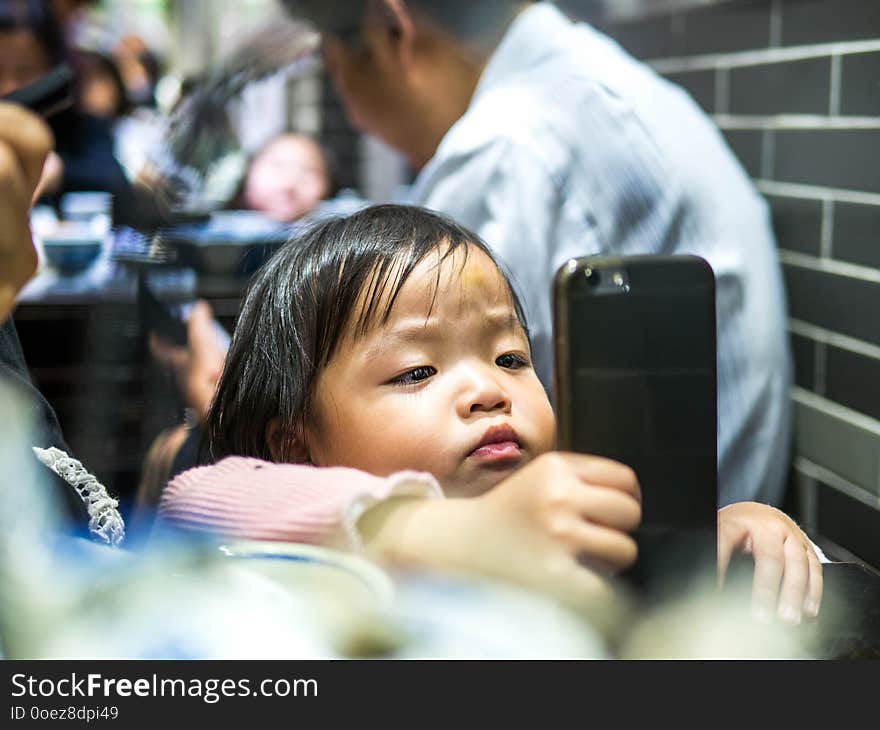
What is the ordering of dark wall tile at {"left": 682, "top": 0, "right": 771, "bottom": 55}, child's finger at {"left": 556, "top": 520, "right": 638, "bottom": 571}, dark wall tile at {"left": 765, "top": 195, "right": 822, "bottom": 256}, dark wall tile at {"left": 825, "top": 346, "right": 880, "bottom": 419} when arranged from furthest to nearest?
dark wall tile at {"left": 682, "top": 0, "right": 771, "bottom": 55} < dark wall tile at {"left": 765, "top": 195, "right": 822, "bottom": 256} < dark wall tile at {"left": 825, "top": 346, "right": 880, "bottom": 419} < child's finger at {"left": 556, "top": 520, "right": 638, "bottom": 571}

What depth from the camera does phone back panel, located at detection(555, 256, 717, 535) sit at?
1.35 ft

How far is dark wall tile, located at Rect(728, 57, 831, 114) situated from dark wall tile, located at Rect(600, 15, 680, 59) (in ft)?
0.25

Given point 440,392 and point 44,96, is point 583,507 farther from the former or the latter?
point 44,96

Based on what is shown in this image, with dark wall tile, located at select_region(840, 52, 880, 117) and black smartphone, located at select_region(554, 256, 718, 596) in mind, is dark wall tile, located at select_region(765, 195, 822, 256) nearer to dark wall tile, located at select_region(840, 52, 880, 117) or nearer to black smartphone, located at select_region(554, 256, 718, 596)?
dark wall tile, located at select_region(840, 52, 880, 117)

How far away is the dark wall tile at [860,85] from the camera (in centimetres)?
69

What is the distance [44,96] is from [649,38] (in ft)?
2.42

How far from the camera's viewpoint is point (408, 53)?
0.83 m

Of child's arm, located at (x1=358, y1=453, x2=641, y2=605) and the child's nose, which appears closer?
child's arm, located at (x1=358, y1=453, x2=641, y2=605)

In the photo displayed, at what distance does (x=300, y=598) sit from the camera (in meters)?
0.45

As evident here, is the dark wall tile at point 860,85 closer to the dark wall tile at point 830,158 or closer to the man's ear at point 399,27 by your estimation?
the dark wall tile at point 830,158

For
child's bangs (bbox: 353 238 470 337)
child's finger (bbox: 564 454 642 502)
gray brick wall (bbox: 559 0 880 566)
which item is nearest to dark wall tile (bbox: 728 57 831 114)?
gray brick wall (bbox: 559 0 880 566)

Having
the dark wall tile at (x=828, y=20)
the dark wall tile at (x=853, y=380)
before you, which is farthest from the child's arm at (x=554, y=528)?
the dark wall tile at (x=828, y=20)

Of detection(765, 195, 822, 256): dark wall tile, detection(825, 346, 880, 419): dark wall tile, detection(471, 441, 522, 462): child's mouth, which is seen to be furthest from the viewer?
detection(765, 195, 822, 256): dark wall tile
